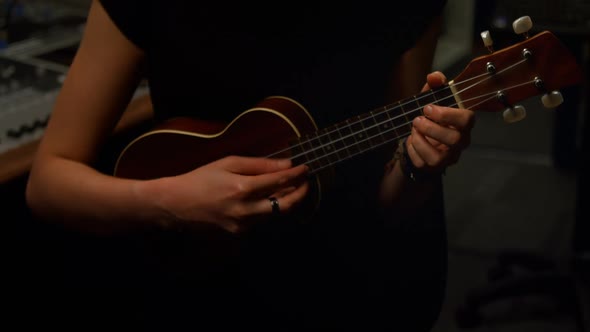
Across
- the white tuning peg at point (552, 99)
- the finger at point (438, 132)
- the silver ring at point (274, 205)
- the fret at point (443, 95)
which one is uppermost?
the fret at point (443, 95)

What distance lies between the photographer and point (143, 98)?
1.58m

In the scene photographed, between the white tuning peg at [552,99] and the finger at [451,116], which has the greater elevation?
the finger at [451,116]

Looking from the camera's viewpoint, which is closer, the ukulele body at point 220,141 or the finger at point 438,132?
the finger at point 438,132

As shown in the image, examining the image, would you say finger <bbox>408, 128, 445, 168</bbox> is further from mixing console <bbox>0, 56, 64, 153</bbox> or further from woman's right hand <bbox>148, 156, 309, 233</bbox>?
mixing console <bbox>0, 56, 64, 153</bbox>

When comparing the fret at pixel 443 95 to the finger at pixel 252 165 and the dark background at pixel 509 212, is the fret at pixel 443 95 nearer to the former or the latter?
the finger at pixel 252 165

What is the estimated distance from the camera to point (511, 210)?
8.95ft

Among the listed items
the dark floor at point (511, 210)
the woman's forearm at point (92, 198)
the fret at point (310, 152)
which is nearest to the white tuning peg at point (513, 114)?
the fret at point (310, 152)

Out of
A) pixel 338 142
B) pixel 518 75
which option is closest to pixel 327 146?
pixel 338 142

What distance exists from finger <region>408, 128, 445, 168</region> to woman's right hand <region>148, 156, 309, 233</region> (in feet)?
0.48

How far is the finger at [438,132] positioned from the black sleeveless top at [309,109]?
0.14 m

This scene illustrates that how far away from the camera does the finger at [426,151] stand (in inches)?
31.6

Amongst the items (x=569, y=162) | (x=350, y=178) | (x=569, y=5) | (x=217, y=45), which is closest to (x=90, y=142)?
(x=217, y=45)

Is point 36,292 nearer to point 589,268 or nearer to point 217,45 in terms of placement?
point 217,45

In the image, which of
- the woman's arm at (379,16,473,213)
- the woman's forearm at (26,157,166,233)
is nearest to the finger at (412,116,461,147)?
the woman's arm at (379,16,473,213)
